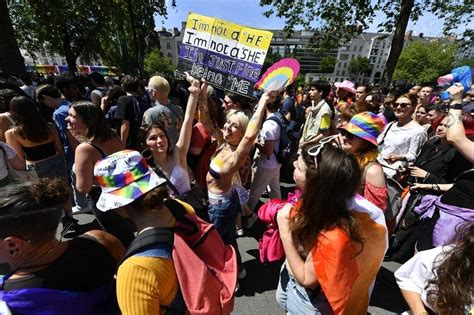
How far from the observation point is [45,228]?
1.20 metres

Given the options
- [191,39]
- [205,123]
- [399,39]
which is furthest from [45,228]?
[399,39]

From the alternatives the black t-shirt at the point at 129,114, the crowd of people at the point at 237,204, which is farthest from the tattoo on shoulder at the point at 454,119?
the black t-shirt at the point at 129,114

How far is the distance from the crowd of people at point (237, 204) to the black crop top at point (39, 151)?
0.02 meters

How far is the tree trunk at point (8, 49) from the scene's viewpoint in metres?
8.17

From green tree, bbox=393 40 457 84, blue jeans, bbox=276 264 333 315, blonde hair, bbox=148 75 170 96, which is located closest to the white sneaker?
blue jeans, bbox=276 264 333 315

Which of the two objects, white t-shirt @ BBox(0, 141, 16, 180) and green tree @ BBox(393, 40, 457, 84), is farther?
green tree @ BBox(393, 40, 457, 84)

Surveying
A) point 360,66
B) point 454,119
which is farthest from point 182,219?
point 360,66

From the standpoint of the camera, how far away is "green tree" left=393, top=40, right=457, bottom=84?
44.6 meters

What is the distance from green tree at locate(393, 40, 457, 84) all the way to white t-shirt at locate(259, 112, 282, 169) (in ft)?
176

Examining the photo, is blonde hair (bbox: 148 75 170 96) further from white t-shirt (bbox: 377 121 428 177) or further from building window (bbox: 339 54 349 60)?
building window (bbox: 339 54 349 60)

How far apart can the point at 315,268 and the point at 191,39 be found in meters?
2.94

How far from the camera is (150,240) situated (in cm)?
115

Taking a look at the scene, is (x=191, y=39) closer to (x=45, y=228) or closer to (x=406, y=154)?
(x=45, y=228)

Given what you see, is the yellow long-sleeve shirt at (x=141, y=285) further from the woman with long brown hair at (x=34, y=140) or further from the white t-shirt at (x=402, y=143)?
the white t-shirt at (x=402, y=143)
